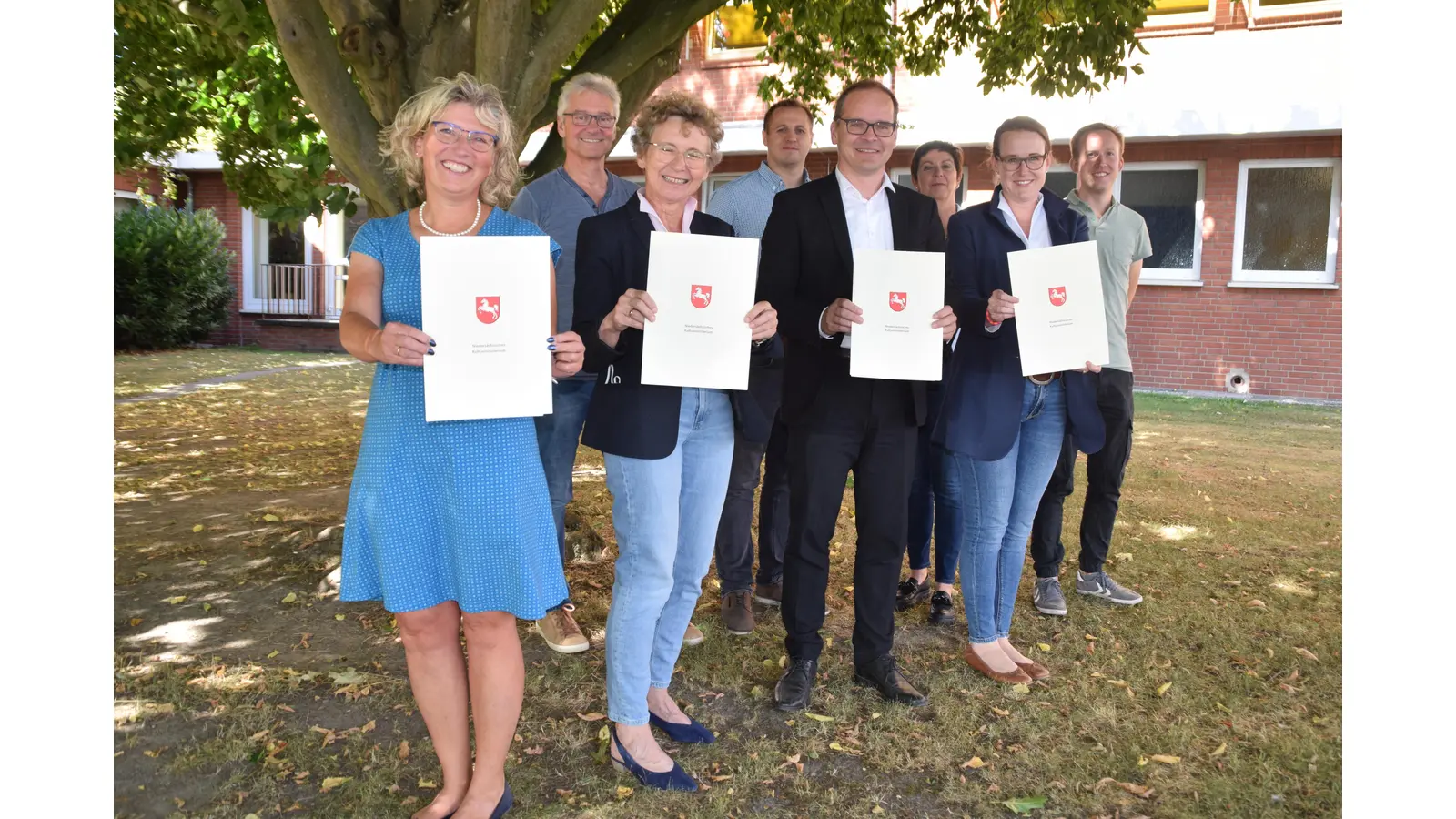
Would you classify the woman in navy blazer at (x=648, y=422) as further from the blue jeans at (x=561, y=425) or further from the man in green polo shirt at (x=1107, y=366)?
the man in green polo shirt at (x=1107, y=366)

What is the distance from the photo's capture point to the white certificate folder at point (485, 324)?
262 cm

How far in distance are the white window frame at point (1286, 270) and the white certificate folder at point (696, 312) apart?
12.6 metres

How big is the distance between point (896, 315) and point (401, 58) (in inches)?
124

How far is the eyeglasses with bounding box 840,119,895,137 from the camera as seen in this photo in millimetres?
3518

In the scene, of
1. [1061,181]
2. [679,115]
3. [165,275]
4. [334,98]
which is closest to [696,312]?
[679,115]

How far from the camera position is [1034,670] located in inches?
165

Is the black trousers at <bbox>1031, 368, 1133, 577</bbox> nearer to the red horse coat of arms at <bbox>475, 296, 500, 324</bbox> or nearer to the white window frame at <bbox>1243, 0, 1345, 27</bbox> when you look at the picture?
the red horse coat of arms at <bbox>475, 296, 500, 324</bbox>

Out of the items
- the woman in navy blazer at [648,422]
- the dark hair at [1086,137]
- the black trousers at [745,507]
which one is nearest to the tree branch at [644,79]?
the black trousers at [745,507]

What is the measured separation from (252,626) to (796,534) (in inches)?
104

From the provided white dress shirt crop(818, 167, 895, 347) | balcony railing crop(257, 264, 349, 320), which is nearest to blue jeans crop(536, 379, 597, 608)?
white dress shirt crop(818, 167, 895, 347)

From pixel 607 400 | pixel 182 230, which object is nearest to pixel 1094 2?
pixel 607 400

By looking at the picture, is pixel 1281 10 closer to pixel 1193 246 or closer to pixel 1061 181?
pixel 1193 246

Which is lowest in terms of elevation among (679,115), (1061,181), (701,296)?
(701,296)
